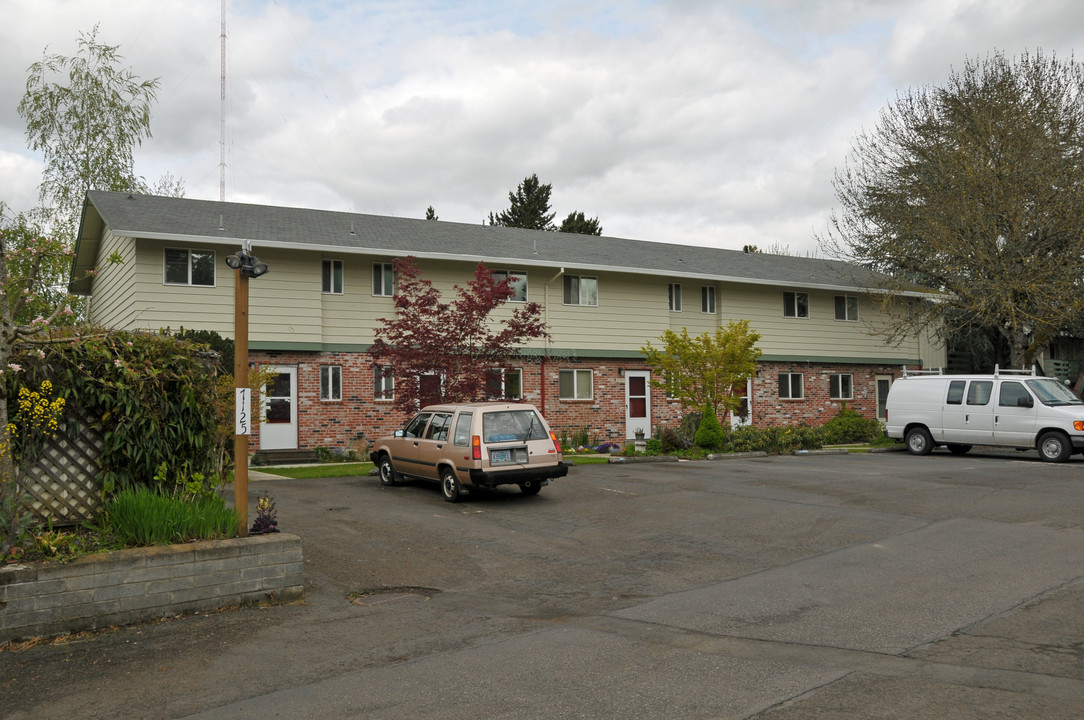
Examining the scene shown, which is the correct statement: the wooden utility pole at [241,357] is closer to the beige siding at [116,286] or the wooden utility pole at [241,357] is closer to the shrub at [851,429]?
the beige siding at [116,286]

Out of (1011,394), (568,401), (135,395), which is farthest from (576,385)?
(135,395)

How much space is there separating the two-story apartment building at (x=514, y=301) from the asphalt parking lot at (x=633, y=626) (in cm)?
1006

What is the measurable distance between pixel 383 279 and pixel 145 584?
17.6 m

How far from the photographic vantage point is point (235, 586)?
24.3 feet

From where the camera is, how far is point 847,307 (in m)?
31.9

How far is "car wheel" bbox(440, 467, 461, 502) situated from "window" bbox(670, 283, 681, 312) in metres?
16.0

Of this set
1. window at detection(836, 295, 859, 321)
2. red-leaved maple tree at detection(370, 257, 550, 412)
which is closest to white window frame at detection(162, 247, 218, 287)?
red-leaved maple tree at detection(370, 257, 550, 412)

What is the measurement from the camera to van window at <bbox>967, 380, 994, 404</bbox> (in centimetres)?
2028

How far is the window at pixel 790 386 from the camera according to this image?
1185 inches

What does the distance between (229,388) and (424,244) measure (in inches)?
568

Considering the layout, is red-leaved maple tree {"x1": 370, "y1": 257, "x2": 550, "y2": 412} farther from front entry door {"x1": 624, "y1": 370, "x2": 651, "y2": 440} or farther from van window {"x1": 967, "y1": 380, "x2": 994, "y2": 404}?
van window {"x1": 967, "y1": 380, "x2": 994, "y2": 404}

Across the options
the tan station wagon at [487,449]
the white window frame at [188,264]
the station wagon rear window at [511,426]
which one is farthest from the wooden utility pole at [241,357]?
the white window frame at [188,264]

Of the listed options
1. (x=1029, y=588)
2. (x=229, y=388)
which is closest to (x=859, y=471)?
(x=1029, y=588)

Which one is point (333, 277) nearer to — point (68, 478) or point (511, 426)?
point (511, 426)
